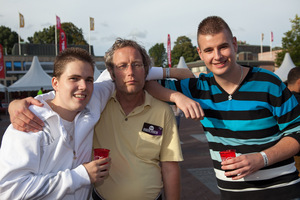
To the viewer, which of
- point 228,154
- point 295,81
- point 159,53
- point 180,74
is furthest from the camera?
point 159,53

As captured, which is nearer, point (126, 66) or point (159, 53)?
point (126, 66)

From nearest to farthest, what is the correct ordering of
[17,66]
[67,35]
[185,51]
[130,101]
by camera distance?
[130,101], [17,66], [67,35], [185,51]

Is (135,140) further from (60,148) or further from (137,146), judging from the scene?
(60,148)

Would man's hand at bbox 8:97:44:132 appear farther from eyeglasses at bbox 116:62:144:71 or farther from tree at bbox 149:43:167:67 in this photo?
tree at bbox 149:43:167:67

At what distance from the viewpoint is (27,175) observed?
1.68 meters

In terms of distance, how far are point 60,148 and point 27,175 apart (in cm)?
28

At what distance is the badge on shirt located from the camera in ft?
7.36

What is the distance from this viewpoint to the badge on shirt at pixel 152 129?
88.4 inches

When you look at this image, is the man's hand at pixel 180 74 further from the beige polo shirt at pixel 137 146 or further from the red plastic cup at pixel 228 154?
the red plastic cup at pixel 228 154

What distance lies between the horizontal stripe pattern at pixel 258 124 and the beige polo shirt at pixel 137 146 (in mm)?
459

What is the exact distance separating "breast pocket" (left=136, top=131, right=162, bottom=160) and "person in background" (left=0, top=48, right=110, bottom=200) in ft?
1.29

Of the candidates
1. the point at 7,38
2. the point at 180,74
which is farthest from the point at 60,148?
the point at 7,38

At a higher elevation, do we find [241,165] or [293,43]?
[293,43]

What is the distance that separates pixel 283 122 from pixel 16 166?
2.00 meters
